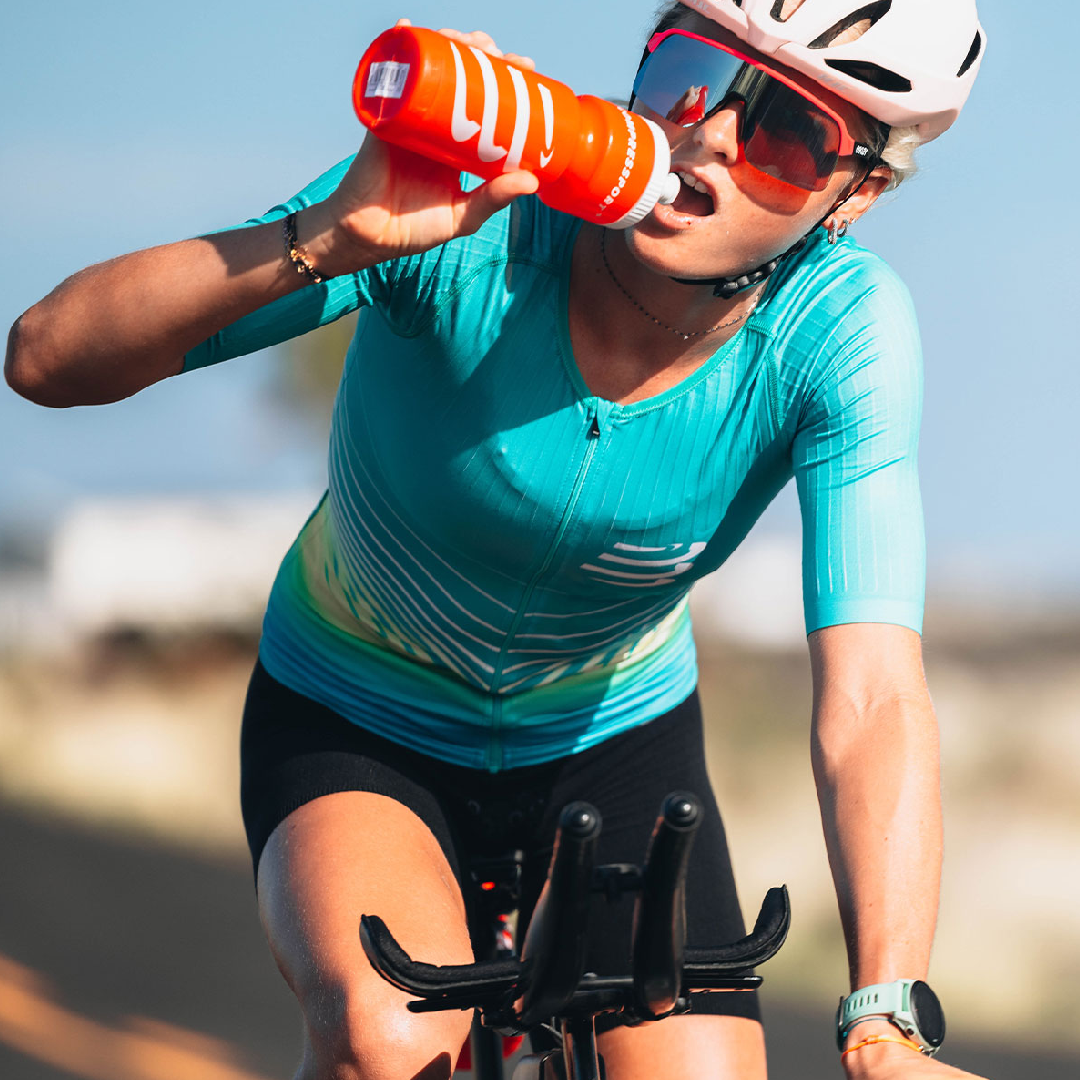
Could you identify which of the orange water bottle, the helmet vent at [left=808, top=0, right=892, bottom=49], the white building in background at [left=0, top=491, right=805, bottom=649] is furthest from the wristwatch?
the white building in background at [left=0, top=491, right=805, bottom=649]

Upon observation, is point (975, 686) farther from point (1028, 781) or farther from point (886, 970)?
point (886, 970)

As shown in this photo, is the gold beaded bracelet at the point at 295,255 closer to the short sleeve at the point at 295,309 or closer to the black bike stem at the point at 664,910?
the short sleeve at the point at 295,309

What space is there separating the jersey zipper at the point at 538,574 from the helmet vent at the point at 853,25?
689 millimetres

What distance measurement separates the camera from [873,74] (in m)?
2.14

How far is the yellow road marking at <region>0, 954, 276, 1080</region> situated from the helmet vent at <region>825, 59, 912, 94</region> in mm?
4841

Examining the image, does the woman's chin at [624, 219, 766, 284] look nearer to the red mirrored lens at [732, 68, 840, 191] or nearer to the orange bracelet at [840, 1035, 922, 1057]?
the red mirrored lens at [732, 68, 840, 191]

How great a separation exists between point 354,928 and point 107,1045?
4360 mm

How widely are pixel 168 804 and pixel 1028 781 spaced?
5910 mm

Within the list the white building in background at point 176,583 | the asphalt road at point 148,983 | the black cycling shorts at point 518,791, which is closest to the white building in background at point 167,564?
the white building in background at point 176,583

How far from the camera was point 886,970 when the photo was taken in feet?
5.72

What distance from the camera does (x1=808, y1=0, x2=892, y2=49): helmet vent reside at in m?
2.09

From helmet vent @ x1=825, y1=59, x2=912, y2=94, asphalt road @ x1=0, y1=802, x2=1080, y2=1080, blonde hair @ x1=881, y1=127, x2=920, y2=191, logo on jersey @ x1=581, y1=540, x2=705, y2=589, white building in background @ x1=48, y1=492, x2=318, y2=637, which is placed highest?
helmet vent @ x1=825, y1=59, x2=912, y2=94

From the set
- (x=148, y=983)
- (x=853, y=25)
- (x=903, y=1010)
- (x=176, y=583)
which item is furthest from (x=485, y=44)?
(x=176, y=583)

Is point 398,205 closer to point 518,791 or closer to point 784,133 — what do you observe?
point 784,133
